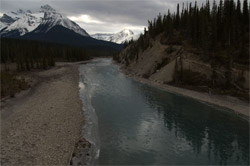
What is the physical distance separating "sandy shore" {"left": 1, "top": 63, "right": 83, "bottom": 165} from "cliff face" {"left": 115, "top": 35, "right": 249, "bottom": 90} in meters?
26.6

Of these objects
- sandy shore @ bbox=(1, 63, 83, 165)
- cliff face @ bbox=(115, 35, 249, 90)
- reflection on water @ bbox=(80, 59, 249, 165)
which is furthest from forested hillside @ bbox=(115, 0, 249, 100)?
sandy shore @ bbox=(1, 63, 83, 165)

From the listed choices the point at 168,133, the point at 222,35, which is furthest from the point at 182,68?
the point at 168,133

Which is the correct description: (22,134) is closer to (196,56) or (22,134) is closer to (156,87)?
(156,87)

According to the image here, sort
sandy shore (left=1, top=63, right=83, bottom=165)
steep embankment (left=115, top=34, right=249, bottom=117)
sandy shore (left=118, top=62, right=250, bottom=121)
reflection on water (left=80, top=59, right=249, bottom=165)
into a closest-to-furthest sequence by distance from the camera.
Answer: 1. sandy shore (left=1, top=63, right=83, bottom=165)
2. reflection on water (left=80, top=59, right=249, bottom=165)
3. sandy shore (left=118, top=62, right=250, bottom=121)
4. steep embankment (left=115, top=34, right=249, bottom=117)

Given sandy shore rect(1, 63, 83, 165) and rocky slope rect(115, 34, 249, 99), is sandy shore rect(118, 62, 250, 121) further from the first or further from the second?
sandy shore rect(1, 63, 83, 165)

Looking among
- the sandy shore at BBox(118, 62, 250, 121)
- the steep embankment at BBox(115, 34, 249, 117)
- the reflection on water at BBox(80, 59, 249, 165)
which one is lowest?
the reflection on water at BBox(80, 59, 249, 165)

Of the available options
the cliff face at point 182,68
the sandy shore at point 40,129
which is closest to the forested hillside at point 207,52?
the cliff face at point 182,68

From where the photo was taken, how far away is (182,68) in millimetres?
56062

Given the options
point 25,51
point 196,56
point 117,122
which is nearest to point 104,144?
point 117,122

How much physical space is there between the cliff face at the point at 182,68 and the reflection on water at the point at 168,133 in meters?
10.3

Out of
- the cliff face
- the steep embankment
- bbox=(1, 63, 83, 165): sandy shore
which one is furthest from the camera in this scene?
the cliff face

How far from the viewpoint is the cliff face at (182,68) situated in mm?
47969

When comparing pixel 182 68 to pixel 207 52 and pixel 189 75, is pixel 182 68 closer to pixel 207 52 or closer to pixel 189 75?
pixel 189 75

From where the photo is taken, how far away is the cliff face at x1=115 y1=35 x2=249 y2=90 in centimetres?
4797
